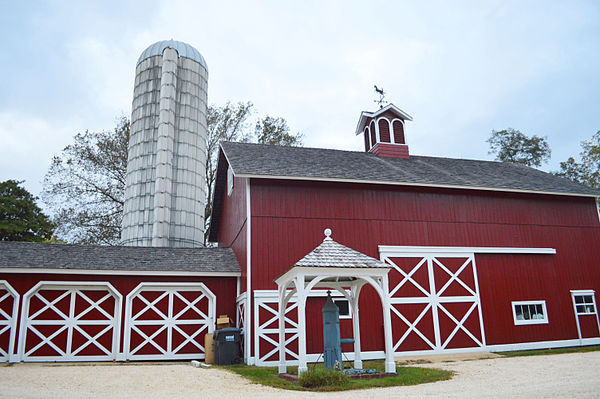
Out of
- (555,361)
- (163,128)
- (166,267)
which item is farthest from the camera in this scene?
(163,128)

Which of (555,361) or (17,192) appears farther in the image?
(17,192)

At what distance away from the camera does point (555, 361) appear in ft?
35.8

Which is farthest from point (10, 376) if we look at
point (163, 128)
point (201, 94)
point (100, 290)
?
point (201, 94)

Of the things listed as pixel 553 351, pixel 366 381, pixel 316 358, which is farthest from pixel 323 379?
pixel 553 351

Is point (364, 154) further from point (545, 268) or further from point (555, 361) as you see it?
point (555, 361)

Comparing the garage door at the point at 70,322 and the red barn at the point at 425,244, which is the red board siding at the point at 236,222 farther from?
the garage door at the point at 70,322

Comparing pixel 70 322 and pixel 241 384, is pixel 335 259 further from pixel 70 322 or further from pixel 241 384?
pixel 70 322

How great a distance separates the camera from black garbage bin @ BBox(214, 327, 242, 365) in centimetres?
1288

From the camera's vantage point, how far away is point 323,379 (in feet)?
26.0

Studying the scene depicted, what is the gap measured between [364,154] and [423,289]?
5952 mm

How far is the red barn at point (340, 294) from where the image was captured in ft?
43.6

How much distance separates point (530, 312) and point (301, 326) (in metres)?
9.79

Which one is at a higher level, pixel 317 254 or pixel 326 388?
pixel 317 254

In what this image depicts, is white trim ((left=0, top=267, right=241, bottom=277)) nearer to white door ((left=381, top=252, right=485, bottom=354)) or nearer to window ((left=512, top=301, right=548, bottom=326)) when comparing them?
white door ((left=381, top=252, right=485, bottom=354))
